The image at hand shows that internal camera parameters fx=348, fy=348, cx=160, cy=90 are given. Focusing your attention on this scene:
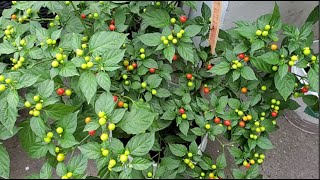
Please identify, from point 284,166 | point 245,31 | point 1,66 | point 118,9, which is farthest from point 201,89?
point 284,166

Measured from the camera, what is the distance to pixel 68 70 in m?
1.02

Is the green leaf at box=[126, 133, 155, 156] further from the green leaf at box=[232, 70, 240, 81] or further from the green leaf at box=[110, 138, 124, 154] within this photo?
the green leaf at box=[232, 70, 240, 81]

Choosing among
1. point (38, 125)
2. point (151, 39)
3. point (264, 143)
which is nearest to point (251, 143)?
Result: point (264, 143)

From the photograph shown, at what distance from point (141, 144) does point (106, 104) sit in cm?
15

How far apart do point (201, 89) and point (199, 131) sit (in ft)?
0.74

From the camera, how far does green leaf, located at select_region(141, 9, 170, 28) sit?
1259 millimetres

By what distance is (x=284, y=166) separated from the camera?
1.97 m

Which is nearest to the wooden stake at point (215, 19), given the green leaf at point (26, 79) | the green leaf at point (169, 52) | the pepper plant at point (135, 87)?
the pepper plant at point (135, 87)

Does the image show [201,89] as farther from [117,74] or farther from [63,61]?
[63,61]

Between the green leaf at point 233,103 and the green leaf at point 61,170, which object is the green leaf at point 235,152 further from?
the green leaf at point 61,170

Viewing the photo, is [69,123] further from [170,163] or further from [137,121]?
[170,163]

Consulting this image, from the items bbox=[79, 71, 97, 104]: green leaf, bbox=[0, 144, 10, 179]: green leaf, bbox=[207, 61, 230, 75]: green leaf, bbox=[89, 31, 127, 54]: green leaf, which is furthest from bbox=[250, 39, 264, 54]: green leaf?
bbox=[0, 144, 10, 179]: green leaf

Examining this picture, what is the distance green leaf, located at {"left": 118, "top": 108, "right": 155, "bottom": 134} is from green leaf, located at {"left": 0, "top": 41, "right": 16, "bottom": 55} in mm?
446

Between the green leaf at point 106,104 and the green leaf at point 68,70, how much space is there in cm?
11
